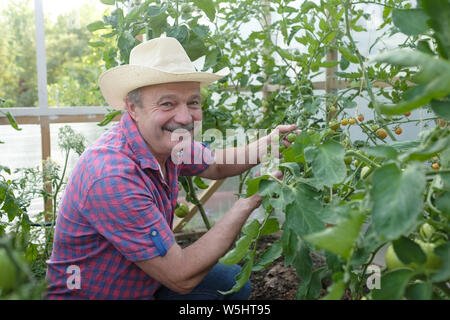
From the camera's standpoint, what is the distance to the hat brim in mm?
1353

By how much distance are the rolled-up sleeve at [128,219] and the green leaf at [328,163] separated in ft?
1.96

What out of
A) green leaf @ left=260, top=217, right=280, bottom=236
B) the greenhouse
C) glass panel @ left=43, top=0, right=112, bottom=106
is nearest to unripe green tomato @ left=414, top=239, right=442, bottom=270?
the greenhouse

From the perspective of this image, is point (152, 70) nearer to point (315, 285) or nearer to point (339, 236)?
point (315, 285)

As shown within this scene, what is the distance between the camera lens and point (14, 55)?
3557 mm

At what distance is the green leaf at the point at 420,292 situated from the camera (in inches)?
19.6

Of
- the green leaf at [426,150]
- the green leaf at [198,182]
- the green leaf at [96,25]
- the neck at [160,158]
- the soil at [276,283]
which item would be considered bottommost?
the soil at [276,283]

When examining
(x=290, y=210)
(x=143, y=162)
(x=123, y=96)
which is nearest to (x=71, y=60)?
(x=123, y=96)

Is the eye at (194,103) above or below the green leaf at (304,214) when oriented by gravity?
above

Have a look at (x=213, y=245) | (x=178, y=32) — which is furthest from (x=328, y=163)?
(x=178, y=32)

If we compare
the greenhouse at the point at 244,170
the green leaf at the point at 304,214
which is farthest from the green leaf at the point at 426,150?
the green leaf at the point at 304,214

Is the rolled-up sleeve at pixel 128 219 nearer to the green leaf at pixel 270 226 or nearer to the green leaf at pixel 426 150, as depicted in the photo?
the green leaf at pixel 270 226

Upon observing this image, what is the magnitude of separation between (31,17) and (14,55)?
0.36 meters

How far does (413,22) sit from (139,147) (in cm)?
98

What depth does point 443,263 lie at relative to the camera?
0.51 m
